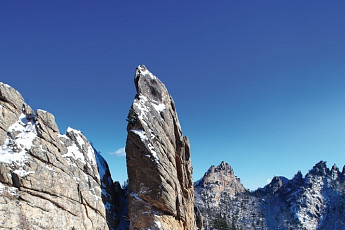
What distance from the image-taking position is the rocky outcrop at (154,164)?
44219mm

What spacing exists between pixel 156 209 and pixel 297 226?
17825cm

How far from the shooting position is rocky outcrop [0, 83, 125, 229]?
110 feet

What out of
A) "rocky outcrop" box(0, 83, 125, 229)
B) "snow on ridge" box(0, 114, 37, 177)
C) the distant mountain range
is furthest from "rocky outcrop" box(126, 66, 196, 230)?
"snow on ridge" box(0, 114, 37, 177)

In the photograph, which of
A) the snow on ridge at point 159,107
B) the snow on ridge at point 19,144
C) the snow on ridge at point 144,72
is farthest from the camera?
the snow on ridge at point 144,72

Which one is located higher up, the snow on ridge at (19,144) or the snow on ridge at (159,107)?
the snow on ridge at (159,107)

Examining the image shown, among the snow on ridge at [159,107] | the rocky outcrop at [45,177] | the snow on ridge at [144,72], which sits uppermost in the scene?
the snow on ridge at [144,72]

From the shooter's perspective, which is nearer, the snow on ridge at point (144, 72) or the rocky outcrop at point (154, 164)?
the rocky outcrop at point (154, 164)

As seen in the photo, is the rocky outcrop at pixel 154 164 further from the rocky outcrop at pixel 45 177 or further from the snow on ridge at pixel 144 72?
the rocky outcrop at pixel 45 177

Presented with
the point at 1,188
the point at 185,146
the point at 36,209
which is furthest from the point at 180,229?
the point at 1,188

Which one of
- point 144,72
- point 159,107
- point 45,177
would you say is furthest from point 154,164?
point 144,72

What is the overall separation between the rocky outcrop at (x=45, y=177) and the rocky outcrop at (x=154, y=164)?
6.97 m

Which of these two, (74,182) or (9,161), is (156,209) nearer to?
(74,182)

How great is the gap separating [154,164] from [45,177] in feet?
55.5

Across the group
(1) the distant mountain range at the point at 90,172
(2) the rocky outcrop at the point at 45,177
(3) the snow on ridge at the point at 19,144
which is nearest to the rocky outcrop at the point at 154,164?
(1) the distant mountain range at the point at 90,172
